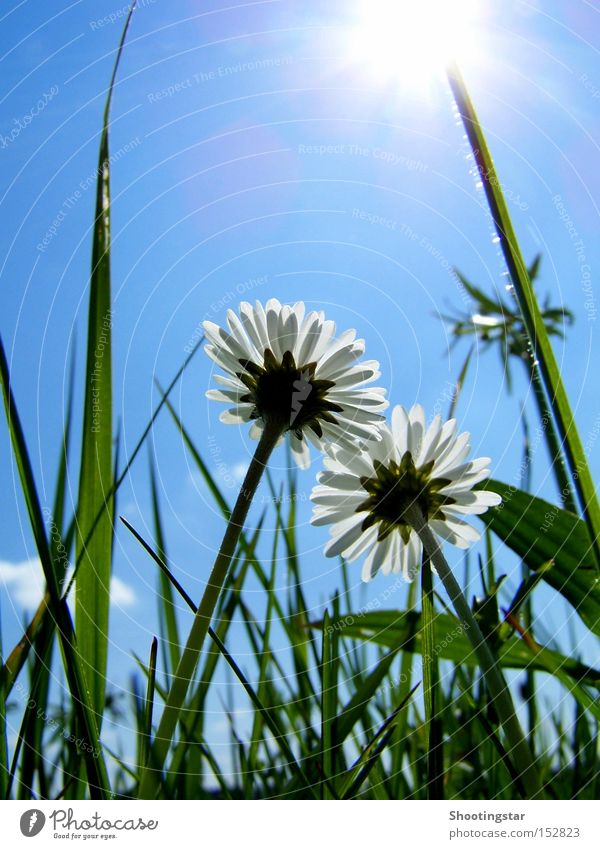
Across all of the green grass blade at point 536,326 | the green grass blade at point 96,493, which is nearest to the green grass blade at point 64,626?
the green grass blade at point 96,493

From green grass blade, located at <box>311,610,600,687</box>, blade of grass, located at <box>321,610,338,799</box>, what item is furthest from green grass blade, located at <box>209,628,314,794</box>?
green grass blade, located at <box>311,610,600,687</box>

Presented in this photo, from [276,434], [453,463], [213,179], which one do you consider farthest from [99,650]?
[213,179]

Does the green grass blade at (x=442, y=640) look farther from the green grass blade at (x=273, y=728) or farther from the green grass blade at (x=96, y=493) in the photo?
the green grass blade at (x=96, y=493)

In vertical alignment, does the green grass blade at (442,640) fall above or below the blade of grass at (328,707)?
above

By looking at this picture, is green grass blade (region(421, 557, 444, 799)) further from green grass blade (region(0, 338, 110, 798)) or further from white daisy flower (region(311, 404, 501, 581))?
green grass blade (region(0, 338, 110, 798))

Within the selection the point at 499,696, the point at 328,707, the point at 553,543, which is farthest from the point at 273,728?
the point at 553,543

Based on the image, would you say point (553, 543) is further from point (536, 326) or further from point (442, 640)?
point (536, 326)
